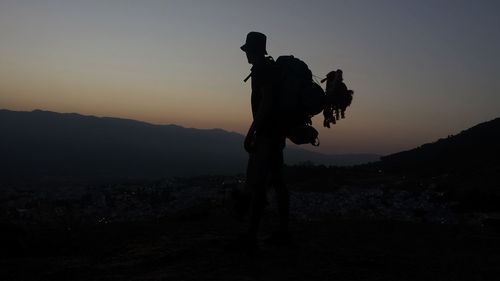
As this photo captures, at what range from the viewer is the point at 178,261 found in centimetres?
553

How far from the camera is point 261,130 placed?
604 centimetres

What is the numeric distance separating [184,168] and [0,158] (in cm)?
4676

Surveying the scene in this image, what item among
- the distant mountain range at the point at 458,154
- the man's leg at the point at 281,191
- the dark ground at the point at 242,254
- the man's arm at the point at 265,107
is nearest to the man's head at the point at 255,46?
the man's arm at the point at 265,107

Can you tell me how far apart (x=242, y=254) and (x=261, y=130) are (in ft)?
4.32

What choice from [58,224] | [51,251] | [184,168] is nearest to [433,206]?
[58,224]

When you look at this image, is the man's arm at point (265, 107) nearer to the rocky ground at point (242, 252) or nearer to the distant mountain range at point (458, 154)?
the rocky ground at point (242, 252)

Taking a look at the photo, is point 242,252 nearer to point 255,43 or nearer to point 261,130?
point 261,130

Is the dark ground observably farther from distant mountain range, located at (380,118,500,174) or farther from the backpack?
distant mountain range, located at (380,118,500,174)

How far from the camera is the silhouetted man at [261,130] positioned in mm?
5938

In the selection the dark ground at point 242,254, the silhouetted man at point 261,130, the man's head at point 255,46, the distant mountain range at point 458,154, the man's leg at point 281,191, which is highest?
the distant mountain range at point 458,154

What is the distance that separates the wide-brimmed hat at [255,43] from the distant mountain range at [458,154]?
944 inches

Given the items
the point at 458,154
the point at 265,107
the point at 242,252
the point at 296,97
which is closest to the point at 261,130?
the point at 265,107

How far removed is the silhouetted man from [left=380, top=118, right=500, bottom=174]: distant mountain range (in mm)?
23870

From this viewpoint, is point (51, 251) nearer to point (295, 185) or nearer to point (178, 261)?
point (178, 261)
